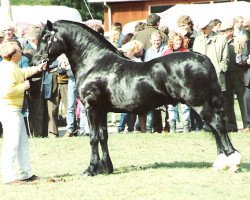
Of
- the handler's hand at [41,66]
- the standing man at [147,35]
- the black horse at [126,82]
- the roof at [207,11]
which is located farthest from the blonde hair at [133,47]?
the roof at [207,11]

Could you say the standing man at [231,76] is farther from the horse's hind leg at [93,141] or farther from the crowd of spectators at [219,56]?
the horse's hind leg at [93,141]

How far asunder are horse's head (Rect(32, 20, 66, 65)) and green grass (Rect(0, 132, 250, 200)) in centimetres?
174

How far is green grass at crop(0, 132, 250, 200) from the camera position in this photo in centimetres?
1024

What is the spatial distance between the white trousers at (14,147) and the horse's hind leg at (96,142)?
3.29 feet

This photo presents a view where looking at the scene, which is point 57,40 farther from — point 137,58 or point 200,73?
point 137,58

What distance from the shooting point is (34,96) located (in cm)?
1714

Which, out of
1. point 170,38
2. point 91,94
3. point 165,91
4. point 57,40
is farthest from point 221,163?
point 170,38

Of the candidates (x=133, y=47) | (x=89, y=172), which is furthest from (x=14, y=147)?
(x=133, y=47)

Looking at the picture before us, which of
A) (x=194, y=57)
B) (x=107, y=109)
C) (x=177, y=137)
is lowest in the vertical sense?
(x=177, y=137)

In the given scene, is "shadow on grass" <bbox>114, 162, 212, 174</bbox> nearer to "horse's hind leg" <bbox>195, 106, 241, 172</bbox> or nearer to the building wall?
"horse's hind leg" <bbox>195, 106, 241, 172</bbox>

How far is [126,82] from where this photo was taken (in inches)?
461

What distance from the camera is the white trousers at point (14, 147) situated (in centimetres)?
1127

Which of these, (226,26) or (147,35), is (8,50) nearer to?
(226,26)

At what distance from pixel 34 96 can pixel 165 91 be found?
19.9ft
